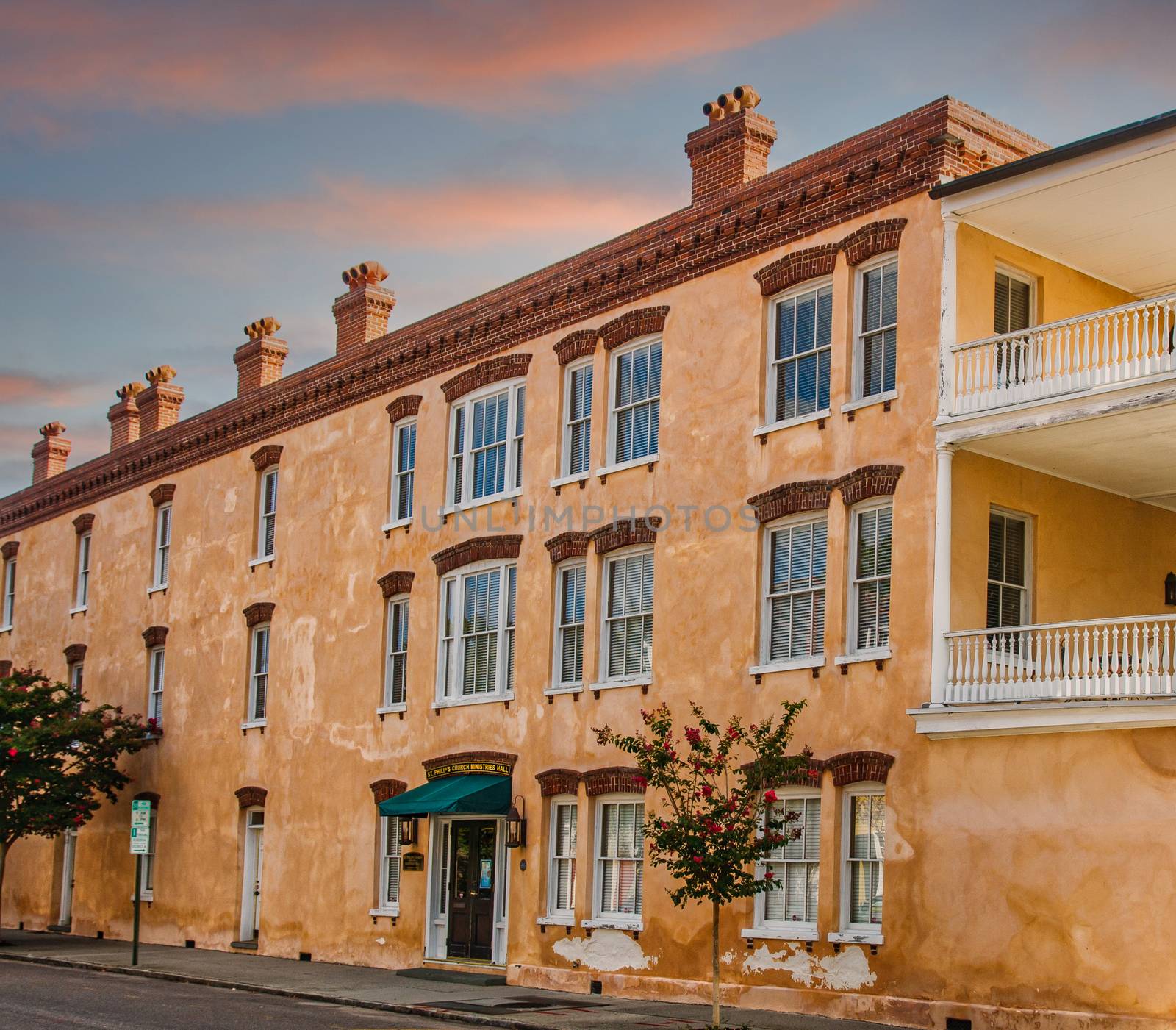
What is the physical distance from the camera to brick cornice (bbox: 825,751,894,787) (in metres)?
20.3

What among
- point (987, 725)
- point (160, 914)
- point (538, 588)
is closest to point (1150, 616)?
point (987, 725)

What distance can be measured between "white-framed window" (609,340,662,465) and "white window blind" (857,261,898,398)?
4.02 m

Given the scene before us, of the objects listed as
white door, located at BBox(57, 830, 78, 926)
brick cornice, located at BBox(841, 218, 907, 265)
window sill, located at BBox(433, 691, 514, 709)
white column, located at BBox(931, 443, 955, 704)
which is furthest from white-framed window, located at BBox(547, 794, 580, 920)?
white door, located at BBox(57, 830, 78, 926)

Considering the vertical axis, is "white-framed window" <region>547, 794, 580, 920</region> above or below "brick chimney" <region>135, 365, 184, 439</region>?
below

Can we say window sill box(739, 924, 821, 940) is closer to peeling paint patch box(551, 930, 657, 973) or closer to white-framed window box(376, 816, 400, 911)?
peeling paint patch box(551, 930, 657, 973)

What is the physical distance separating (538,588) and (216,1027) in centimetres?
952

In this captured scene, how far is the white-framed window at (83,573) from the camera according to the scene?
136ft

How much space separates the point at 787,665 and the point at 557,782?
503cm

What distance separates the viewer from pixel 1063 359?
66.1 feet

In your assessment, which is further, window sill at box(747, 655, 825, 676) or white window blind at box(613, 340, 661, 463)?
white window blind at box(613, 340, 661, 463)

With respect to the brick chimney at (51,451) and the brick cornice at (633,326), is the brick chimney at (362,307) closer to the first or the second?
the brick cornice at (633,326)

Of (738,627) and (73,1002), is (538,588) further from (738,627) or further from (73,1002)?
(73,1002)

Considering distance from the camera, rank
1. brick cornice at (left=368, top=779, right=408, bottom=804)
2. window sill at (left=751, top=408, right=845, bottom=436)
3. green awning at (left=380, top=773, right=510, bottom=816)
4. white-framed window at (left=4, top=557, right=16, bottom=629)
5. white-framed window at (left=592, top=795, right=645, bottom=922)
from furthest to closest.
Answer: white-framed window at (left=4, top=557, right=16, bottom=629) → brick cornice at (left=368, top=779, right=408, bottom=804) → green awning at (left=380, top=773, right=510, bottom=816) → white-framed window at (left=592, top=795, right=645, bottom=922) → window sill at (left=751, top=408, right=845, bottom=436)

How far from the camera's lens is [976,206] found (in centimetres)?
2028
